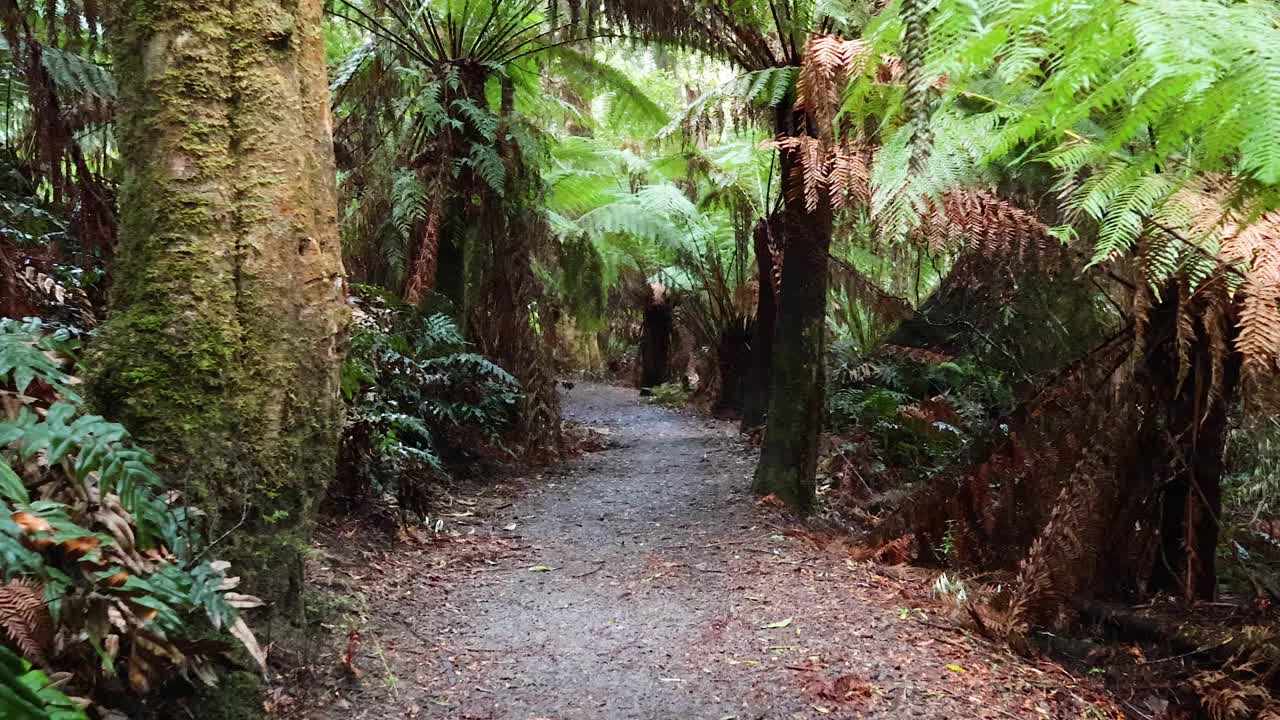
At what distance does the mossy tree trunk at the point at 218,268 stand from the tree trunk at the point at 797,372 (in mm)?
2997

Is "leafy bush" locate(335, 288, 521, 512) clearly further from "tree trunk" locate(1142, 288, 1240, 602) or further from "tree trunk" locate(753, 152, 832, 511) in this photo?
"tree trunk" locate(1142, 288, 1240, 602)

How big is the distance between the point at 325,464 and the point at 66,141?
4.98 ft

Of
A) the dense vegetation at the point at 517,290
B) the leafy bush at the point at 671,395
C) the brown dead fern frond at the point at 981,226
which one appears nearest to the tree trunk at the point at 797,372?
the dense vegetation at the point at 517,290

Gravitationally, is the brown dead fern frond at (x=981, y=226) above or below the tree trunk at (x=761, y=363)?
above

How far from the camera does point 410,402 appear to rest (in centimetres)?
445

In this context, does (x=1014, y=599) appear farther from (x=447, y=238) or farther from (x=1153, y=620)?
(x=447, y=238)

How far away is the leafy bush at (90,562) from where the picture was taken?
1264mm

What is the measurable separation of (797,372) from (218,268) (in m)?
3.23

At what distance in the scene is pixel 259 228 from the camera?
188 cm

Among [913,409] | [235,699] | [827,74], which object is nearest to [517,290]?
[913,409]

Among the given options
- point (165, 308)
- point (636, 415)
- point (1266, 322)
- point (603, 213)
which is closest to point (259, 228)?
point (165, 308)

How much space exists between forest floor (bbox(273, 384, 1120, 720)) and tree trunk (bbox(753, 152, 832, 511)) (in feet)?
0.87

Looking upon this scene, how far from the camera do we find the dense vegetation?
143cm

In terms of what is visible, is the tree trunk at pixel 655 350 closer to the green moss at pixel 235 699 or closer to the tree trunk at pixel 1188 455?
the tree trunk at pixel 1188 455
